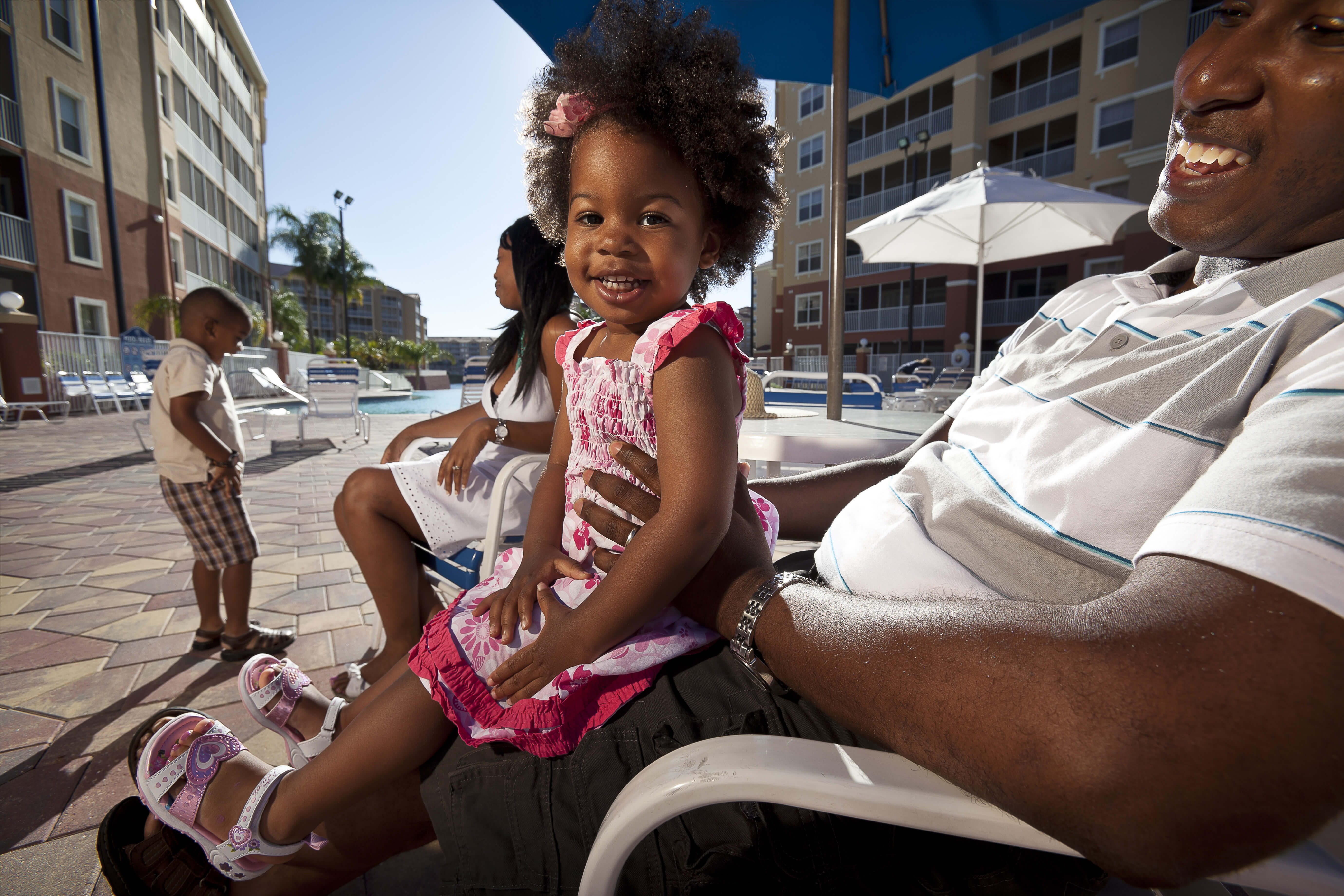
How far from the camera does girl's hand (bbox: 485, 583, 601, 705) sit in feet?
3.29

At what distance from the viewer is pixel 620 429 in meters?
1.28

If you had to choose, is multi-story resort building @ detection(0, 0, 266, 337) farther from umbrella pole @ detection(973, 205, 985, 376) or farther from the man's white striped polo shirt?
the man's white striped polo shirt

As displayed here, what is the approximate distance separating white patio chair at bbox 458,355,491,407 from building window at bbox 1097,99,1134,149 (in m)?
20.6

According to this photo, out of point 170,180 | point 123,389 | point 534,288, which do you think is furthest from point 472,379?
point 170,180

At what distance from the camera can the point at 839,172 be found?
10.8 feet

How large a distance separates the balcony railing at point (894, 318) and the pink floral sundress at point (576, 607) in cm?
2374

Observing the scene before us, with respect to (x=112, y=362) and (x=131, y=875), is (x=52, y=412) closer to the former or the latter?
(x=112, y=362)

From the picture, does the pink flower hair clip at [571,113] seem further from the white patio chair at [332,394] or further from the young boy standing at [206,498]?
the white patio chair at [332,394]

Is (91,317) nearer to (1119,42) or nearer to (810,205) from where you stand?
(810,205)

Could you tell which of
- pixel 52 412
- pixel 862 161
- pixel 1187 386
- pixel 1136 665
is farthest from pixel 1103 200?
pixel 862 161

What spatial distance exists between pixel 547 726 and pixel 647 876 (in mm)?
255

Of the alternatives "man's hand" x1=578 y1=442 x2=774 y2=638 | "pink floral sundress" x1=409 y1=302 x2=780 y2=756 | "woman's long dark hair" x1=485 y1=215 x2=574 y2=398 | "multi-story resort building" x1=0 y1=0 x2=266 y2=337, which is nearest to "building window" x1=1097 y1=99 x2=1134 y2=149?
"woman's long dark hair" x1=485 y1=215 x2=574 y2=398

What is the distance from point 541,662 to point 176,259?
28814 mm

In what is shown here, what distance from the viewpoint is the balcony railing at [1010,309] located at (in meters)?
22.5
